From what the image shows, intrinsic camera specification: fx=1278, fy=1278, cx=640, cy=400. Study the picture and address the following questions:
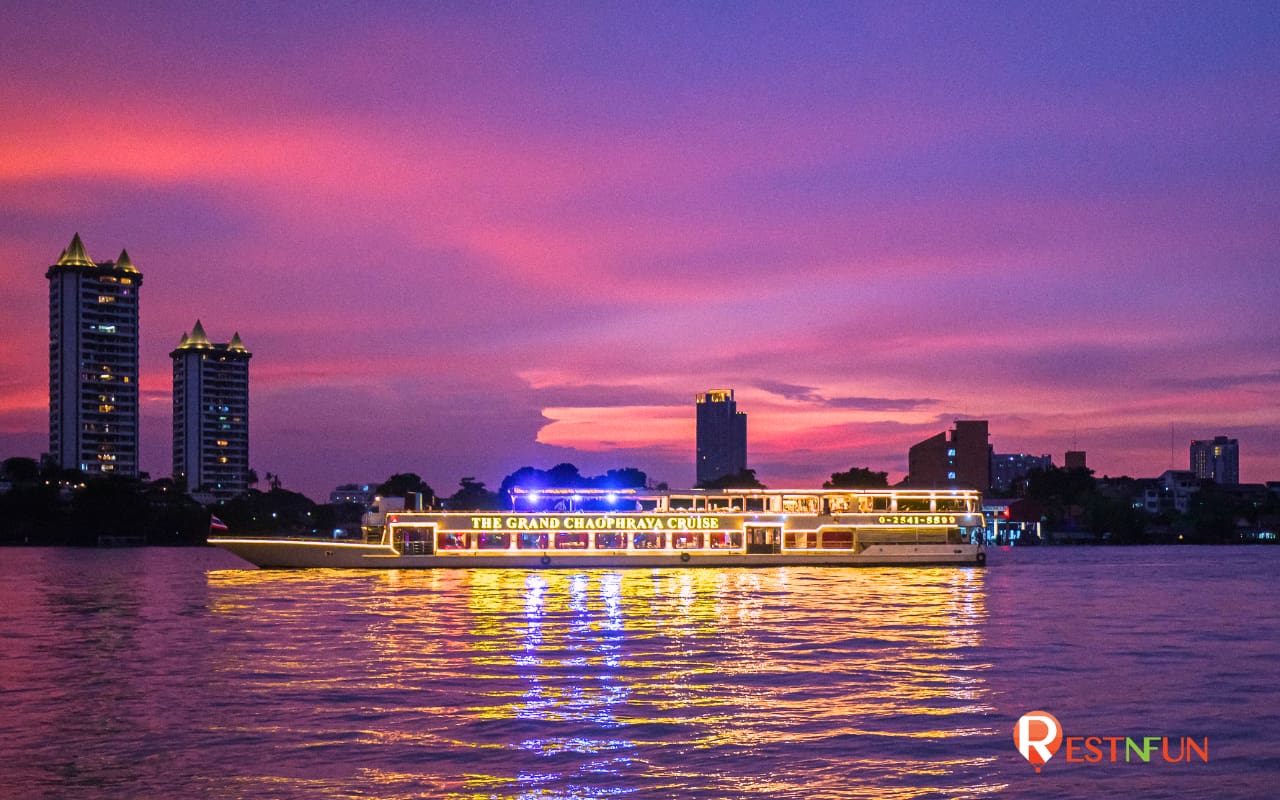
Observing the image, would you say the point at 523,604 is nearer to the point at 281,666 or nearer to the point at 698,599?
the point at 698,599

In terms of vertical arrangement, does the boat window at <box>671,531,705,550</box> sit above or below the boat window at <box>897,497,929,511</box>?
below

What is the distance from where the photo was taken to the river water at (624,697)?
926 inches

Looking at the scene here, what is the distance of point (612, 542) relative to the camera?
374 ft

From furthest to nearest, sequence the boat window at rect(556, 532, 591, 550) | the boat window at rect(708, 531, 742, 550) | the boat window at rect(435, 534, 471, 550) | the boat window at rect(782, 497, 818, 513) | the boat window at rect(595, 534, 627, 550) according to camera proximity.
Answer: the boat window at rect(782, 497, 818, 513)
the boat window at rect(708, 531, 742, 550)
the boat window at rect(595, 534, 627, 550)
the boat window at rect(556, 532, 591, 550)
the boat window at rect(435, 534, 471, 550)

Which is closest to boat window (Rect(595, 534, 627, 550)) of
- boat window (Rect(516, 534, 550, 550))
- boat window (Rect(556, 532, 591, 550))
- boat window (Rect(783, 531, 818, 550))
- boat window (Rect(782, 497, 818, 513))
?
boat window (Rect(556, 532, 591, 550))

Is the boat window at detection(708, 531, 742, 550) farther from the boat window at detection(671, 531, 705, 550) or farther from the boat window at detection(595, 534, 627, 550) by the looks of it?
the boat window at detection(595, 534, 627, 550)

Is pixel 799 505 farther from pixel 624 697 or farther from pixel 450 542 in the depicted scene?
pixel 624 697

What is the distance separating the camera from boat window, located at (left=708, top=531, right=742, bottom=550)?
11350 centimetres

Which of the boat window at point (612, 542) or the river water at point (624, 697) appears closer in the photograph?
the river water at point (624, 697)

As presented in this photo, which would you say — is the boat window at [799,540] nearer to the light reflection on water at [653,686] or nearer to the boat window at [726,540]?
the boat window at [726,540]

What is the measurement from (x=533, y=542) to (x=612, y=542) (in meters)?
7.39

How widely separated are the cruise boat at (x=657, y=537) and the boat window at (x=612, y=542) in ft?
0.36

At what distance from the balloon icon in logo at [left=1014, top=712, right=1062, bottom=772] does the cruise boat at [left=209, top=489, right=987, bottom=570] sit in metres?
80.2

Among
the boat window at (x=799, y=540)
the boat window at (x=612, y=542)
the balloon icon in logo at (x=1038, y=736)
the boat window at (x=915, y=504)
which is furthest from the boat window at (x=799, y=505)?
the balloon icon in logo at (x=1038, y=736)
